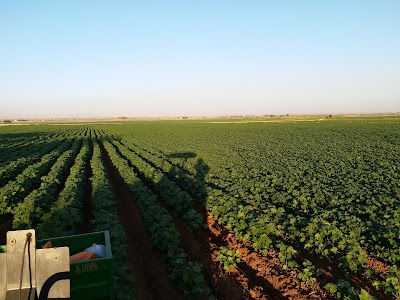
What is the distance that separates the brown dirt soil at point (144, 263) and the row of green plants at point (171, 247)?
197mm

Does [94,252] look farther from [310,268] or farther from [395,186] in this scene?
[395,186]

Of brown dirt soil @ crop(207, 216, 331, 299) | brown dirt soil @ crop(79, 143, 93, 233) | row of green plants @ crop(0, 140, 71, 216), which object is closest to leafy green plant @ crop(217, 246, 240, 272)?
brown dirt soil @ crop(207, 216, 331, 299)

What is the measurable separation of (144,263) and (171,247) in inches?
30.8

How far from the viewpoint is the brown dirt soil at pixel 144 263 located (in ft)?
22.2

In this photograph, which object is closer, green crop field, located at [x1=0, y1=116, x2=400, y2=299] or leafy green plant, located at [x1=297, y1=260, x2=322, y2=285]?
leafy green plant, located at [x1=297, y1=260, x2=322, y2=285]

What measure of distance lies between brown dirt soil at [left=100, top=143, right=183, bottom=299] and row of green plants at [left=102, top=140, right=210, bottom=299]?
0.65 feet

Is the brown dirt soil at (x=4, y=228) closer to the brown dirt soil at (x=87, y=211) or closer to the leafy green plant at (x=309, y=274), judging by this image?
the brown dirt soil at (x=87, y=211)

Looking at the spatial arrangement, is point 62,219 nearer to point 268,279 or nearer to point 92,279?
point 92,279

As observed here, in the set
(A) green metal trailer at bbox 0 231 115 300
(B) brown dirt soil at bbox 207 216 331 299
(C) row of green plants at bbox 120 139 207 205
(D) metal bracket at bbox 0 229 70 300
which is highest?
(D) metal bracket at bbox 0 229 70 300

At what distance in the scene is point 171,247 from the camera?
8.03 metres

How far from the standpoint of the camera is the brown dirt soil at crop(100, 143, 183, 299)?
6766 mm

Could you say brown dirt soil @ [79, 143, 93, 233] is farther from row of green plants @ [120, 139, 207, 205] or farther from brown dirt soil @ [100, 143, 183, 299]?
row of green plants @ [120, 139, 207, 205]

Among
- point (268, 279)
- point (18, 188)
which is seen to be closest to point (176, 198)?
point (268, 279)

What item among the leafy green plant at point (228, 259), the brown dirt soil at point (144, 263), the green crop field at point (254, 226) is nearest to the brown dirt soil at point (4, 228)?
the green crop field at point (254, 226)
